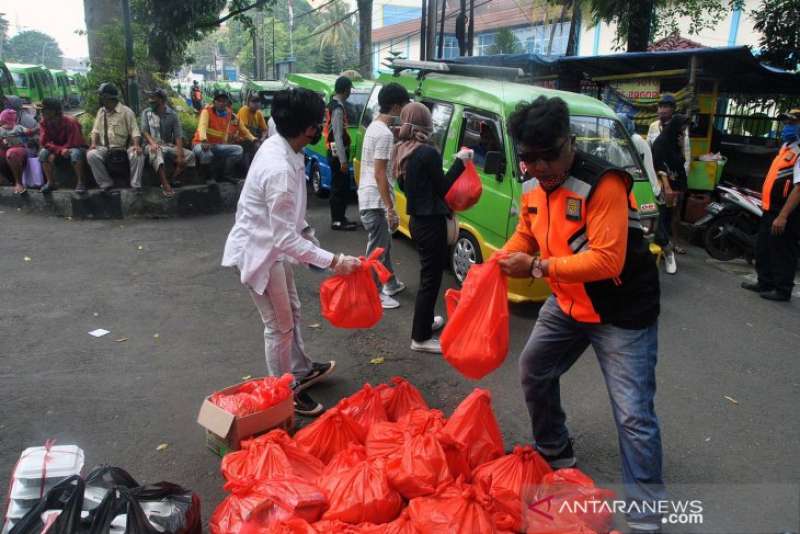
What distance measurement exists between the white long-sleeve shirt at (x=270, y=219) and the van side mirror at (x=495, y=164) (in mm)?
2354

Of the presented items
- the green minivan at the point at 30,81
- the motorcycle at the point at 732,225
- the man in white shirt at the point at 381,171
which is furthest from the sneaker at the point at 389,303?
the green minivan at the point at 30,81

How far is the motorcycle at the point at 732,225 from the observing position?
726cm

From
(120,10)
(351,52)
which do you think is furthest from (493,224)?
(351,52)

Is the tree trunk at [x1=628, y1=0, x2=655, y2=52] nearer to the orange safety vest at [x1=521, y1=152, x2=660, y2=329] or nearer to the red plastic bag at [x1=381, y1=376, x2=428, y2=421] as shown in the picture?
the orange safety vest at [x1=521, y1=152, x2=660, y2=329]

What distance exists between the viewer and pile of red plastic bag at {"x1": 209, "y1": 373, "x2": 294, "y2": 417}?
9.83 feet

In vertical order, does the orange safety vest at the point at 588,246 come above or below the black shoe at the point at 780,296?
above

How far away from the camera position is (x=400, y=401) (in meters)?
3.28

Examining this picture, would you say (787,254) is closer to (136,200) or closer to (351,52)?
(136,200)

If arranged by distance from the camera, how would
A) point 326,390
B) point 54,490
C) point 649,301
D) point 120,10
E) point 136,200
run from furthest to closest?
point 120,10 < point 136,200 < point 326,390 < point 649,301 < point 54,490

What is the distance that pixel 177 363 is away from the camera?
4.41 meters

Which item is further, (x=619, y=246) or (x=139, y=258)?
(x=139, y=258)

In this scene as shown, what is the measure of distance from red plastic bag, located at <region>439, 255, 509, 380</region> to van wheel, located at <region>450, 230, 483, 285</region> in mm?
3065

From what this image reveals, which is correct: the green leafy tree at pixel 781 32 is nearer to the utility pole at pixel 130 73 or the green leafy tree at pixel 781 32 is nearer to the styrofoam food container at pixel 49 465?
the utility pole at pixel 130 73

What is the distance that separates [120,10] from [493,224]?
938 centimetres
